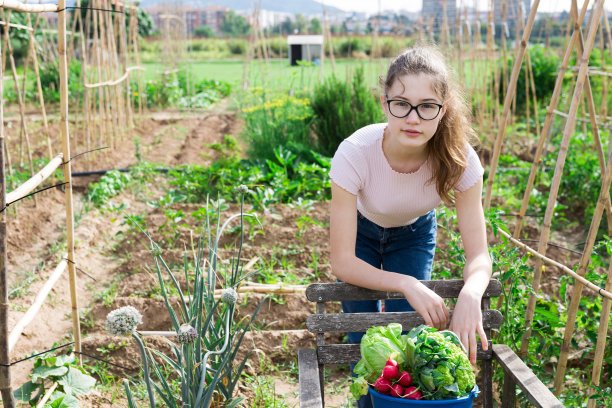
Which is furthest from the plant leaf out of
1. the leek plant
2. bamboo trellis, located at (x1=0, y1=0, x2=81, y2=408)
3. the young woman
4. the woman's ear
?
the woman's ear

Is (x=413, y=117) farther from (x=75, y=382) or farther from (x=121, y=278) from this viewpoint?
(x=121, y=278)

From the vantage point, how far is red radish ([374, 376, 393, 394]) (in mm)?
1460

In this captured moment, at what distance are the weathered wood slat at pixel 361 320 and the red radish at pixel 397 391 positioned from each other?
460 mm

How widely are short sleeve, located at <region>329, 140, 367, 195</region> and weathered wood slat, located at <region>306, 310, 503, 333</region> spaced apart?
37cm

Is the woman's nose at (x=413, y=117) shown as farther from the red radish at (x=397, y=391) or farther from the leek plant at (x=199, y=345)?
the red radish at (x=397, y=391)

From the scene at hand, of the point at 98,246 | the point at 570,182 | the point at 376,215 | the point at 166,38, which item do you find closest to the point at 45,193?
the point at 98,246

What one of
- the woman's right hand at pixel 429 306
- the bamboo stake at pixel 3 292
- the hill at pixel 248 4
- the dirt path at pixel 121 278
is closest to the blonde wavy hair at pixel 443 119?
the woman's right hand at pixel 429 306

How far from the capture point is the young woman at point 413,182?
5.83 ft

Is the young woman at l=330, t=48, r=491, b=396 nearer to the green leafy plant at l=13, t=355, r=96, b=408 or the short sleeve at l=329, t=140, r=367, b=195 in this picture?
the short sleeve at l=329, t=140, r=367, b=195

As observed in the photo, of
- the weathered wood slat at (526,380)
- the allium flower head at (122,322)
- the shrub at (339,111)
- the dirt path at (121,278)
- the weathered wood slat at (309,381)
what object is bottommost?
the dirt path at (121,278)

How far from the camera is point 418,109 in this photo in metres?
1.82

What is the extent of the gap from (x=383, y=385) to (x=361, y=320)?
0.45 metres

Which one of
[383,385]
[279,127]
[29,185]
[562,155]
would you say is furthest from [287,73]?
[383,385]

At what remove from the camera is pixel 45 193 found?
16.7 feet
